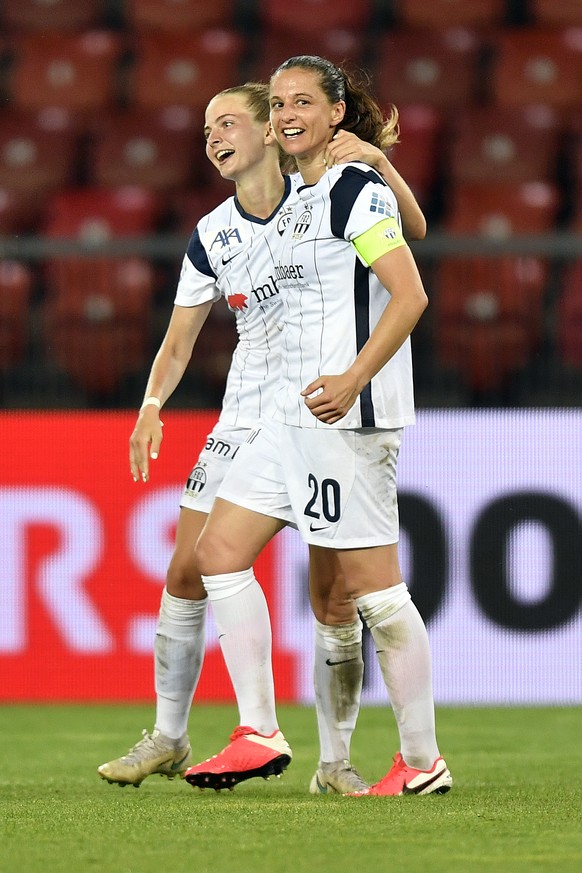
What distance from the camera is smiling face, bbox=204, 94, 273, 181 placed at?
4.45 m

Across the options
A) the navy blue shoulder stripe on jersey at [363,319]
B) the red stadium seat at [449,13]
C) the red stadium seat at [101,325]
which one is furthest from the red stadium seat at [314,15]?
the navy blue shoulder stripe on jersey at [363,319]

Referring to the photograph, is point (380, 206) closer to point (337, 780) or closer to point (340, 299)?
point (340, 299)

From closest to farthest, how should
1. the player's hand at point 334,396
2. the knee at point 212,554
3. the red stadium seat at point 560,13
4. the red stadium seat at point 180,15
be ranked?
the player's hand at point 334,396 → the knee at point 212,554 → the red stadium seat at point 560,13 → the red stadium seat at point 180,15

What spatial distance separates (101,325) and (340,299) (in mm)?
3412

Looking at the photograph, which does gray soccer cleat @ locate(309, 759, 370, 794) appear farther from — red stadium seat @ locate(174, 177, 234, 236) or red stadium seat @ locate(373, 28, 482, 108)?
red stadium seat @ locate(373, 28, 482, 108)

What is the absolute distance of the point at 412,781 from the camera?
4000mm

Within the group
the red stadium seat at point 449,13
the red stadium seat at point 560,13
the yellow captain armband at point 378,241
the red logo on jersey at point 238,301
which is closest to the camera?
the yellow captain armband at point 378,241

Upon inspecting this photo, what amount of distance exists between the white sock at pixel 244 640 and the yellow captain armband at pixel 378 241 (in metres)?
0.89

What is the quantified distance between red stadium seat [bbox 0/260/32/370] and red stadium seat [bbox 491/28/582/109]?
358cm

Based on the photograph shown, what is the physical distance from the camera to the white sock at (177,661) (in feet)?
14.9

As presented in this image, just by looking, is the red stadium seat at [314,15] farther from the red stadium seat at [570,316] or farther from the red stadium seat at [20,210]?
the red stadium seat at [570,316]

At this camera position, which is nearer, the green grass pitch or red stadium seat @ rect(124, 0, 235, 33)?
the green grass pitch

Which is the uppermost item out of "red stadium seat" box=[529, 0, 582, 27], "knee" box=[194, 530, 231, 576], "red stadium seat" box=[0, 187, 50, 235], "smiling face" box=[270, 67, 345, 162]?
"red stadium seat" box=[529, 0, 582, 27]

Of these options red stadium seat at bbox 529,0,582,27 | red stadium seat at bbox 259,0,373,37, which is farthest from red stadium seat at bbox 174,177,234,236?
red stadium seat at bbox 529,0,582,27
